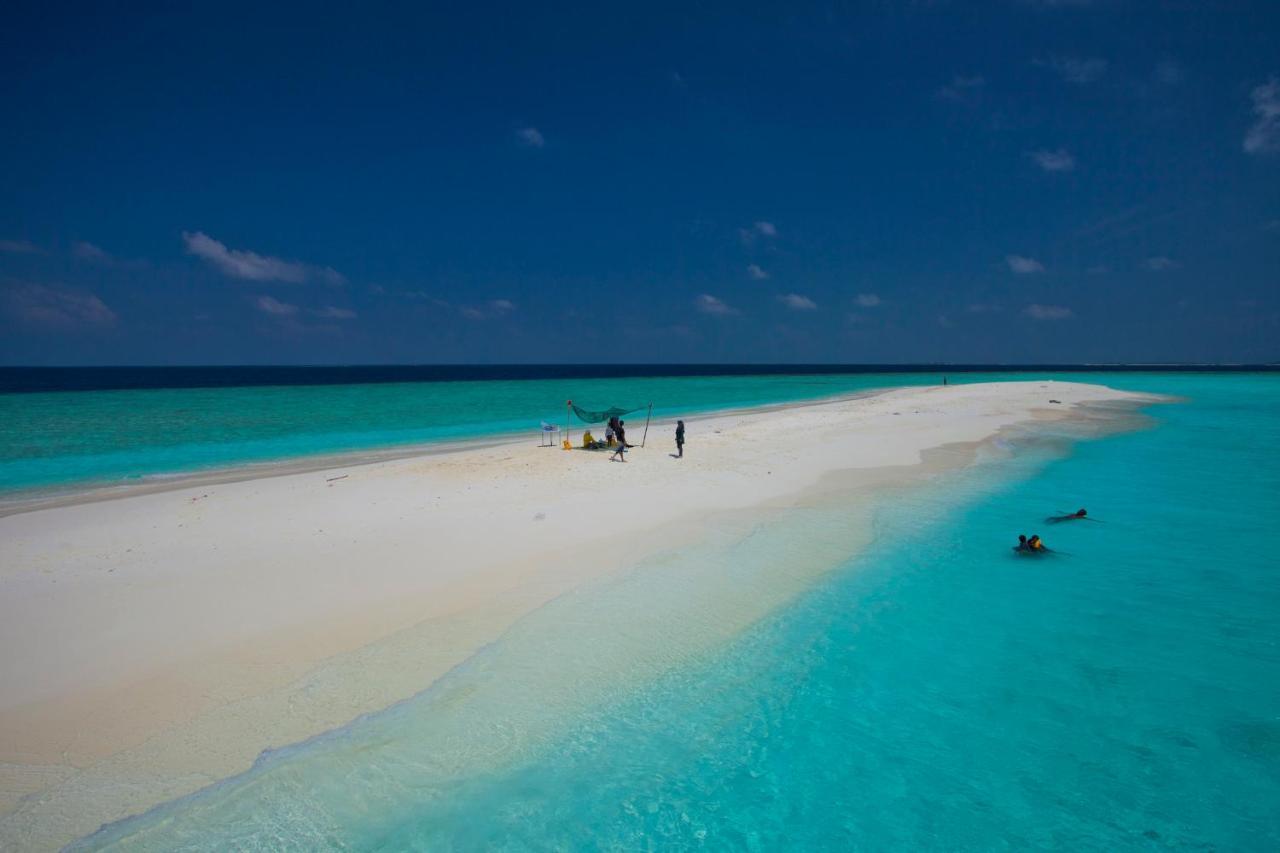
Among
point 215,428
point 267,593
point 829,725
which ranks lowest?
point 829,725

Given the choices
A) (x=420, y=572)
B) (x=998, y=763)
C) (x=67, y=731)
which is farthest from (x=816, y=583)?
(x=67, y=731)

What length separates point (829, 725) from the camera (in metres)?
5.99

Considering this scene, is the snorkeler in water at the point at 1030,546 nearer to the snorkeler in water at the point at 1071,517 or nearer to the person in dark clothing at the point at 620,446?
the snorkeler in water at the point at 1071,517

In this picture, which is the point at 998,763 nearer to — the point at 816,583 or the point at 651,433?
the point at 816,583

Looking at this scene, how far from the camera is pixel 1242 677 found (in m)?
6.79

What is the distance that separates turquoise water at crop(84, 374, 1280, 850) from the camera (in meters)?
4.70

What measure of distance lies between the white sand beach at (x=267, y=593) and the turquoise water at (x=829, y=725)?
63 centimetres

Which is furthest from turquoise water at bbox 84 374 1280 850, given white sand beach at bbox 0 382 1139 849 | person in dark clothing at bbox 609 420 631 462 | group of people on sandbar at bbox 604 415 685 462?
group of people on sandbar at bbox 604 415 685 462

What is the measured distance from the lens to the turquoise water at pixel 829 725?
4.70 metres

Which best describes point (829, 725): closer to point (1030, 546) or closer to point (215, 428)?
point (1030, 546)

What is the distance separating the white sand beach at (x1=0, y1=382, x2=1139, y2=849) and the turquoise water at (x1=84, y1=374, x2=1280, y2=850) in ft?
2.07

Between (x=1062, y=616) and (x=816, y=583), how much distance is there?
11.2 ft

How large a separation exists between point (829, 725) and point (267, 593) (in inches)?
309

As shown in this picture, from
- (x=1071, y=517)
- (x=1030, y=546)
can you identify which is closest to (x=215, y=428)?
(x=1030, y=546)
